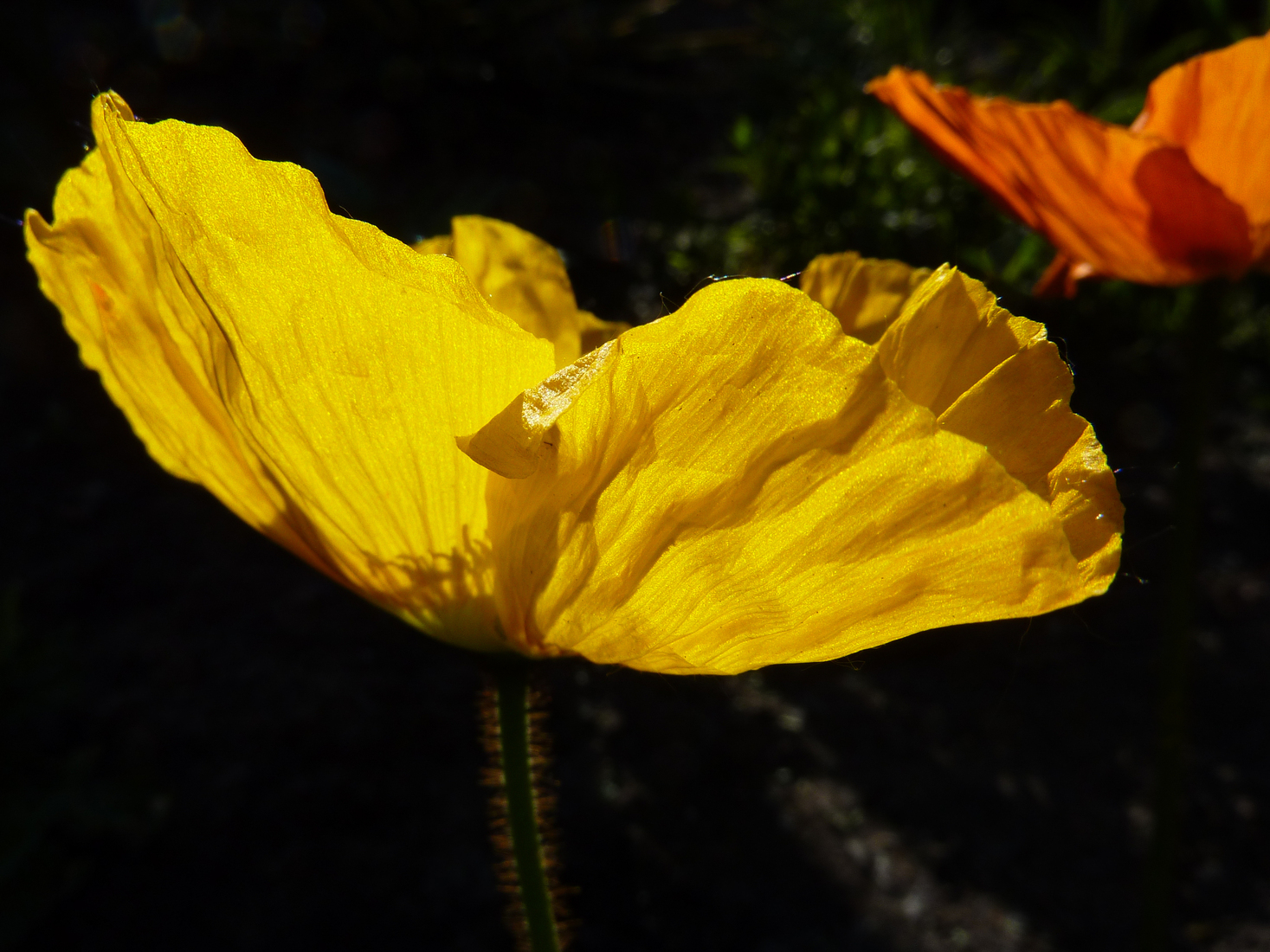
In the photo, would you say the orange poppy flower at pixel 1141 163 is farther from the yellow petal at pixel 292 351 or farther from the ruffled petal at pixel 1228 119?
→ the yellow petal at pixel 292 351

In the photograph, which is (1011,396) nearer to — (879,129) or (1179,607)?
(1179,607)

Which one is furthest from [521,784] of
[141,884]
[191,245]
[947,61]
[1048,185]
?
[947,61]

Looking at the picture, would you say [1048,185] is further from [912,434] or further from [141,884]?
[141,884]

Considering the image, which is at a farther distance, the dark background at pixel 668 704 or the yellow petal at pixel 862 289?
the dark background at pixel 668 704

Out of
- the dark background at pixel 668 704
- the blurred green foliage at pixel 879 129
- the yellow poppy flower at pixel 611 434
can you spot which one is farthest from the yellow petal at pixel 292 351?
the blurred green foliage at pixel 879 129

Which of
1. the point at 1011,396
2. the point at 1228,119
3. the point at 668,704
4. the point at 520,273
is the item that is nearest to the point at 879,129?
the point at 668,704

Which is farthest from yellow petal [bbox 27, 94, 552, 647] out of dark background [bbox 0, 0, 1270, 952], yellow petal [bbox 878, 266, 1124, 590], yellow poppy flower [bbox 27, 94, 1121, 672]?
dark background [bbox 0, 0, 1270, 952]
